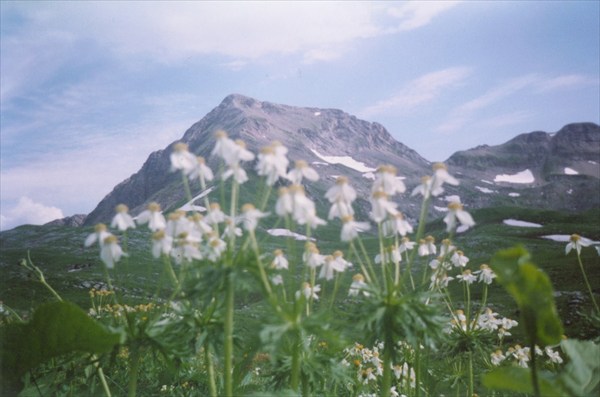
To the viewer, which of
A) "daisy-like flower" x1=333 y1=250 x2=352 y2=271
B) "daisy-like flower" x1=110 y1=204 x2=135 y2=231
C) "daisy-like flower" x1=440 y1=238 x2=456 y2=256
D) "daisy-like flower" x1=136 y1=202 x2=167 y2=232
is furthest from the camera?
"daisy-like flower" x1=333 y1=250 x2=352 y2=271

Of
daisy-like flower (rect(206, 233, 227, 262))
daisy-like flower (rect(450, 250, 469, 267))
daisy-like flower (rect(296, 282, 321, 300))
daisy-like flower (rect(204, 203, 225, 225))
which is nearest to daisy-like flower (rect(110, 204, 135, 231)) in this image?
daisy-like flower (rect(204, 203, 225, 225))

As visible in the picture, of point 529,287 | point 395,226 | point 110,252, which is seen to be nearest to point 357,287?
point 395,226

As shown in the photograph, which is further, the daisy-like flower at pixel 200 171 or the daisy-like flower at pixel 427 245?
the daisy-like flower at pixel 427 245

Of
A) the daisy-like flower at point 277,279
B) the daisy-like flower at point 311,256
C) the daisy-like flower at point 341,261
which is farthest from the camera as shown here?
the daisy-like flower at point 341,261

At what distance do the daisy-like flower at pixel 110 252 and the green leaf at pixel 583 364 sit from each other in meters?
3.09

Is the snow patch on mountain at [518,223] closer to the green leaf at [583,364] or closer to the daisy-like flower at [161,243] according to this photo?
the green leaf at [583,364]

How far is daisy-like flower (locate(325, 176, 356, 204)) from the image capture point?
362 cm

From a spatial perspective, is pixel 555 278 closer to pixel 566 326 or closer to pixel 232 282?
pixel 566 326

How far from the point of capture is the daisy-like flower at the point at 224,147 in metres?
3.40

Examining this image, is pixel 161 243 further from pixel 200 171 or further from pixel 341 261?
pixel 341 261

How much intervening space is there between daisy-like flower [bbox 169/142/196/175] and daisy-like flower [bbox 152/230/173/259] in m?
0.53

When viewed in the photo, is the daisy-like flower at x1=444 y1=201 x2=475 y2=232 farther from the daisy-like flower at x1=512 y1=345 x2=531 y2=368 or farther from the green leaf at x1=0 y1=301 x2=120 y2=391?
the daisy-like flower at x1=512 y1=345 x2=531 y2=368

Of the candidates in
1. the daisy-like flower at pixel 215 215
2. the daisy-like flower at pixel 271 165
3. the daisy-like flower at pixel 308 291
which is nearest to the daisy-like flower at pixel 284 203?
the daisy-like flower at pixel 271 165

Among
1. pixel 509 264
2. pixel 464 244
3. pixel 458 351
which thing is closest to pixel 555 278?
pixel 464 244
